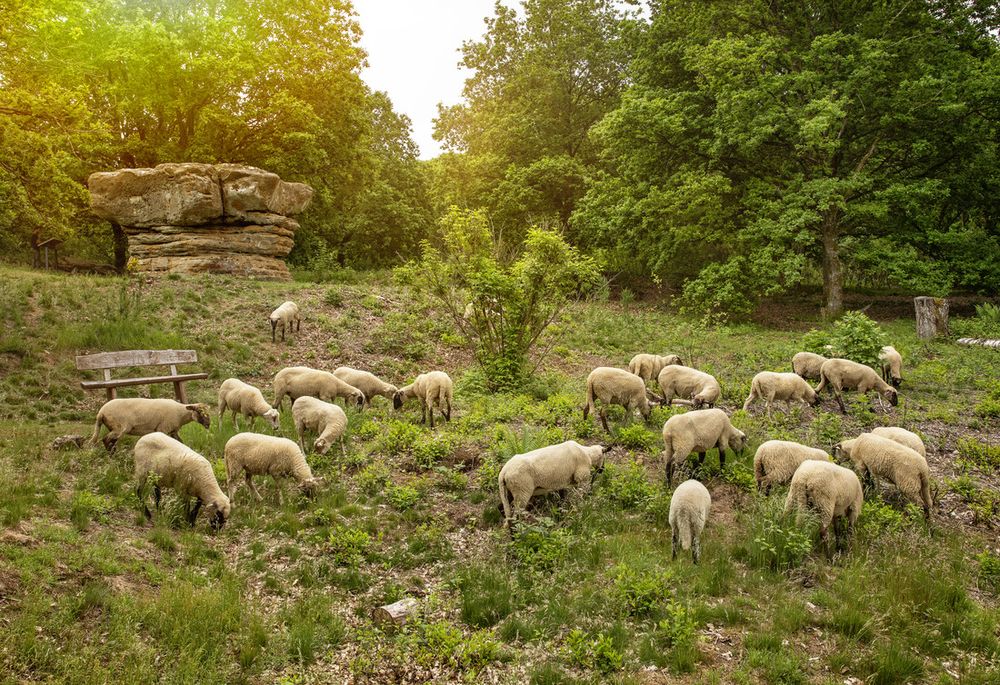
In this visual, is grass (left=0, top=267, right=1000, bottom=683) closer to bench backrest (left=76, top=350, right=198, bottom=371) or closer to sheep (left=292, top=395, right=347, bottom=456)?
sheep (left=292, top=395, right=347, bottom=456)

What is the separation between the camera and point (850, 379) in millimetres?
12953

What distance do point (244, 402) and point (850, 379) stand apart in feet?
43.1

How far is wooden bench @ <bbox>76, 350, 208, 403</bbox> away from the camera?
36.3ft

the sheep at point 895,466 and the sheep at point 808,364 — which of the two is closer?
the sheep at point 895,466

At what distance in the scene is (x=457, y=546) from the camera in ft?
23.8

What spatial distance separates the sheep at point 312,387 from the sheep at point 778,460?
25.4 feet

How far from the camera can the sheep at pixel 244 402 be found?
10.7 metres

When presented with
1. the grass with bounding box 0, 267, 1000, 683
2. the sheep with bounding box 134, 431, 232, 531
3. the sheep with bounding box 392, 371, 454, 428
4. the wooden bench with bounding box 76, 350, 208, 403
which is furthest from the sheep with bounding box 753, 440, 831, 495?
the wooden bench with bounding box 76, 350, 208, 403

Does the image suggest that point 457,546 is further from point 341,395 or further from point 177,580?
point 341,395

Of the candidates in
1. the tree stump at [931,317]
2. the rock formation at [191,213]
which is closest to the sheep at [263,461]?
the rock formation at [191,213]

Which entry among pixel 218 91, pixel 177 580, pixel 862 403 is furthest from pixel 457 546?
pixel 218 91

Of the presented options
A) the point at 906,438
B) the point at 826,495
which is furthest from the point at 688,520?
the point at 906,438

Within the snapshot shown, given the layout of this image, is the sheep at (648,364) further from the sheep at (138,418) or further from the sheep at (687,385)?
the sheep at (138,418)

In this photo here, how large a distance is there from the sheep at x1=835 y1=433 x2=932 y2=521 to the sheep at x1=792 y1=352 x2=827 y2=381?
6.00 m
